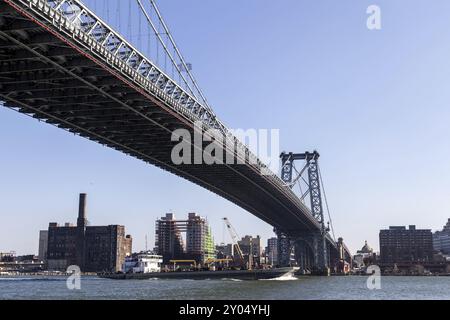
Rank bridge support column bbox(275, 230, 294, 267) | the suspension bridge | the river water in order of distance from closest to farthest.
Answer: the suspension bridge
the river water
bridge support column bbox(275, 230, 294, 267)

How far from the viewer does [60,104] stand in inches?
1615

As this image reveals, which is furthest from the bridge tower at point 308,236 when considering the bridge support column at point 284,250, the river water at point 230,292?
the river water at point 230,292

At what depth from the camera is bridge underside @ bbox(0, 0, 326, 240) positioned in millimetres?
29781

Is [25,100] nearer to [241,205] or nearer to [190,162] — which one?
[190,162]

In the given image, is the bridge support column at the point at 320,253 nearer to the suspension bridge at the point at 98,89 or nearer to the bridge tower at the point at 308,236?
the bridge tower at the point at 308,236

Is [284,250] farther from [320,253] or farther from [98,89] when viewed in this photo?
[98,89]

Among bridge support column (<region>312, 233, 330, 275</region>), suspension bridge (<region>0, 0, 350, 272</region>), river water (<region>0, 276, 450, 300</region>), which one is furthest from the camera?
bridge support column (<region>312, 233, 330, 275</region>)

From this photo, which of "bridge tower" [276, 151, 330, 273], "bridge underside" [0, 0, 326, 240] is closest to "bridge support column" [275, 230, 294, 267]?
"bridge tower" [276, 151, 330, 273]

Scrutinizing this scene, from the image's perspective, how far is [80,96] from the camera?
39.9 m

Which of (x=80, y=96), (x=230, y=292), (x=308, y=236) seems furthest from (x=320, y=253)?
(x=80, y=96)

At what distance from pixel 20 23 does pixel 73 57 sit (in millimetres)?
5114

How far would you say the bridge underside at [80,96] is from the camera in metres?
29.8

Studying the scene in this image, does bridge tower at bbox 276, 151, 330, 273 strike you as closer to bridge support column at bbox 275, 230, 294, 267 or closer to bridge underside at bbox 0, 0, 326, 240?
bridge support column at bbox 275, 230, 294, 267

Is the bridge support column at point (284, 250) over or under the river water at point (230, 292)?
over
